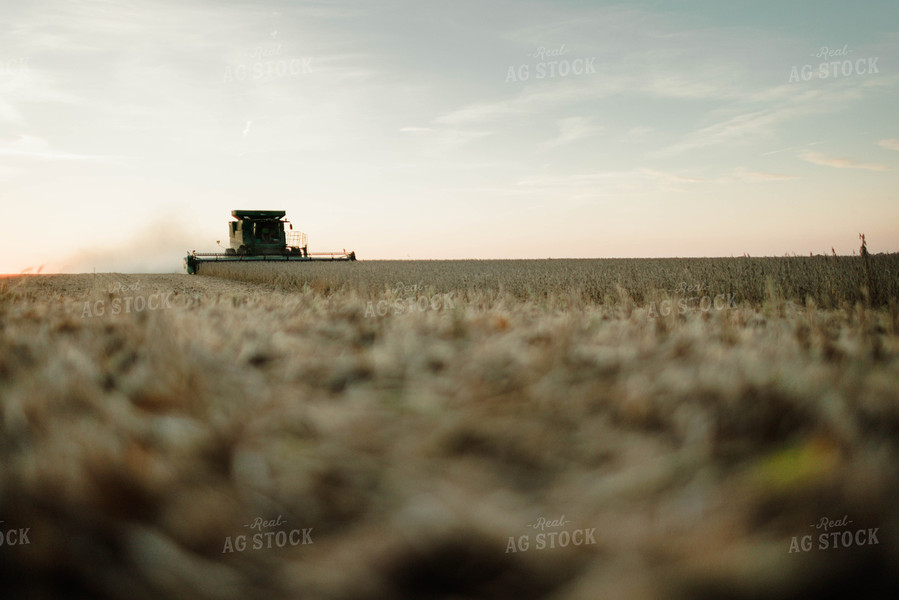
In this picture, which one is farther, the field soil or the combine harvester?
the combine harvester

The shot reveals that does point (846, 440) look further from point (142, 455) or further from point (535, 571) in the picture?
point (142, 455)

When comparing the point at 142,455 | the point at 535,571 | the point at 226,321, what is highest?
the point at 226,321

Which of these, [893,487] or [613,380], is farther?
[613,380]

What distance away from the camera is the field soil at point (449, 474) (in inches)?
29.1

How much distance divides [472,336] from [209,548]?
1569 millimetres

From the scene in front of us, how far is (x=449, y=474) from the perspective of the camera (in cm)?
100

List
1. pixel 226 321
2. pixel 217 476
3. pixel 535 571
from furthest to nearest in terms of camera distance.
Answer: pixel 226 321, pixel 217 476, pixel 535 571

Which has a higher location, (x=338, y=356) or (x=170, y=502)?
(x=338, y=356)

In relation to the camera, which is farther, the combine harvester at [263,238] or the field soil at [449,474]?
the combine harvester at [263,238]

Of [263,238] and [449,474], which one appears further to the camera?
[263,238]

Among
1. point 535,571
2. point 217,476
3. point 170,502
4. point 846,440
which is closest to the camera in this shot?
point 535,571

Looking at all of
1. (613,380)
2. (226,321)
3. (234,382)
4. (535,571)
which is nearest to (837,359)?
(613,380)

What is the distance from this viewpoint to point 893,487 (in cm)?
89

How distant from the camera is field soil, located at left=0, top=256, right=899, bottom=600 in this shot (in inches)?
29.1
